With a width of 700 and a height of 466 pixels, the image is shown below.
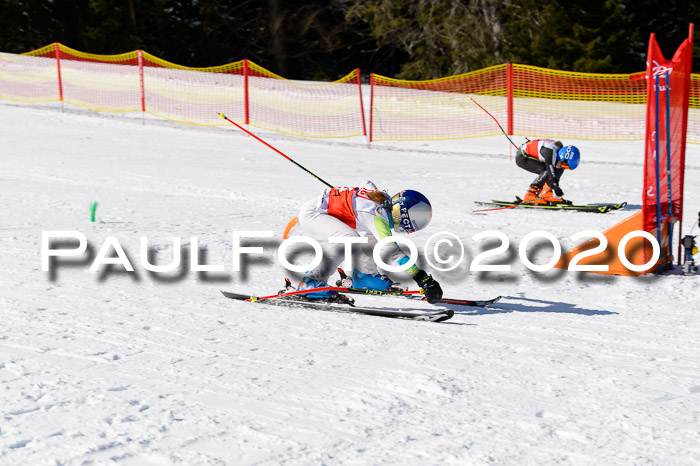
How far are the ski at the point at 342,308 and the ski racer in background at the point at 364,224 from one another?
101 millimetres

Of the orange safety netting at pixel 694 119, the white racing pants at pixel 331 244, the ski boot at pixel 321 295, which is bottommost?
the ski boot at pixel 321 295

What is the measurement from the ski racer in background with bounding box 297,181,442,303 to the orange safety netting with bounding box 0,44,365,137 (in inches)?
512

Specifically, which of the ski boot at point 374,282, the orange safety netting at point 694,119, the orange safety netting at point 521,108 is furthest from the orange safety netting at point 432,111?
the ski boot at point 374,282

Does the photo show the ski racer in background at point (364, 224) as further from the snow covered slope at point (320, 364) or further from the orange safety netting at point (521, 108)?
the orange safety netting at point (521, 108)

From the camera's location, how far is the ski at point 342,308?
22.7 ft

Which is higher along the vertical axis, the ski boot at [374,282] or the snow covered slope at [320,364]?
the ski boot at [374,282]

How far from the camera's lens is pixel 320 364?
5.82 metres

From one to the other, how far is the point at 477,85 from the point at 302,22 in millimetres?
13969

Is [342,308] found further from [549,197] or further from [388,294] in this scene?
[549,197]

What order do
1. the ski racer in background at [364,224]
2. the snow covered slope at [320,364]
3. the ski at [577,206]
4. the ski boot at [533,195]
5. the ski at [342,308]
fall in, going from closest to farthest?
the snow covered slope at [320,364], the ski racer in background at [364,224], the ski at [342,308], the ski at [577,206], the ski boot at [533,195]

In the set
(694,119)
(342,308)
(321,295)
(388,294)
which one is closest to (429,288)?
(388,294)

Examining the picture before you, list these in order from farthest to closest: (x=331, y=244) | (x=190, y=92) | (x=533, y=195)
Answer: (x=190, y=92) → (x=533, y=195) → (x=331, y=244)

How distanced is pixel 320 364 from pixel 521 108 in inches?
597

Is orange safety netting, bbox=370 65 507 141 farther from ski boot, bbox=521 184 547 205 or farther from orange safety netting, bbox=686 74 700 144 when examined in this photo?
ski boot, bbox=521 184 547 205
